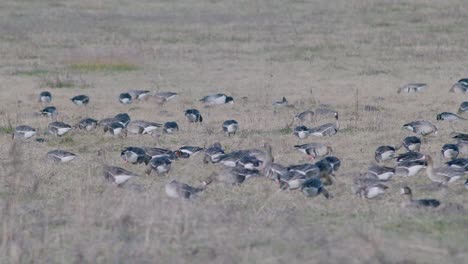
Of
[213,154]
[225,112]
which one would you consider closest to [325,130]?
[213,154]

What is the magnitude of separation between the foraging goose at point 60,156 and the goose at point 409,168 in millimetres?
4324

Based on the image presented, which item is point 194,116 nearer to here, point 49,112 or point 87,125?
point 87,125

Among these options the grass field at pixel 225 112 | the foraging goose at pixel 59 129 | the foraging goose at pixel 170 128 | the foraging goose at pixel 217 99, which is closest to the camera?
the grass field at pixel 225 112

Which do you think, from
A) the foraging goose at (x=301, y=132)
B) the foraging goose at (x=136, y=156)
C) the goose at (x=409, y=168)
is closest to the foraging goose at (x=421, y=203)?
the goose at (x=409, y=168)

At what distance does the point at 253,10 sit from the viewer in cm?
3516

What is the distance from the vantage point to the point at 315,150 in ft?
42.0

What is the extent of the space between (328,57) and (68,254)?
58.0 ft

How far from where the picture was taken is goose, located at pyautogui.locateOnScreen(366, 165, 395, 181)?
431 inches

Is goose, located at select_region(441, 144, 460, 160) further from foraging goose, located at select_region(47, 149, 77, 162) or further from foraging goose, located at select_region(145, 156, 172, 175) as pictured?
foraging goose, located at select_region(47, 149, 77, 162)

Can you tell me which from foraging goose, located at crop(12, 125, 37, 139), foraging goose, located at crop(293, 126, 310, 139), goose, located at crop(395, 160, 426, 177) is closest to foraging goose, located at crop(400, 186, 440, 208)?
goose, located at crop(395, 160, 426, 177)

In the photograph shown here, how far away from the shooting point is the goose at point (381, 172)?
10.9 m

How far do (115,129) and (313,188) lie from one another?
542 centimetres

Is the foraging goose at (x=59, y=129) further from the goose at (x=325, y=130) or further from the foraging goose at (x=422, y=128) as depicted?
the foraging goose at (x=422, y=128)

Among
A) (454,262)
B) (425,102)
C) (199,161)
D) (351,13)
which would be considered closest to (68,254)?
(454,262)
